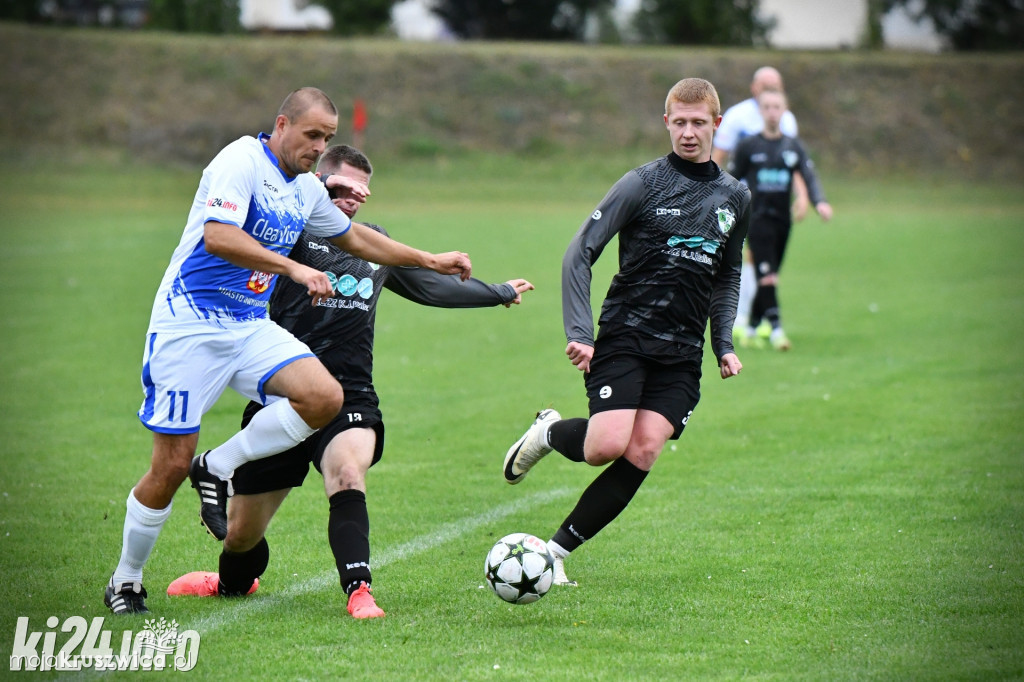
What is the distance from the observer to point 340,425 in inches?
217

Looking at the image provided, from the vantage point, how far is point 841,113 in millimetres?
46875

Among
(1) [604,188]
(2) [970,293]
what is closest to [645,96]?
(1) [604,188]

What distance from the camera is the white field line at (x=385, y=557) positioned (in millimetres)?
5215

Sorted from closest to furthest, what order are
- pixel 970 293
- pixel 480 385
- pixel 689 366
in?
pixel 689 366 → pixel 480 385 → pixel 970 293

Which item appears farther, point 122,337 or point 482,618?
point 122,337

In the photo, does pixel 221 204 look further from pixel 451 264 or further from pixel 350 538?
pixel 350 538

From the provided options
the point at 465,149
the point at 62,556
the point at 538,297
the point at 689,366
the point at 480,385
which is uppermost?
the point at 689,366

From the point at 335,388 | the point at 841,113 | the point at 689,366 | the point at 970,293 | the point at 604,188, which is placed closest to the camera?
the point at 335,388

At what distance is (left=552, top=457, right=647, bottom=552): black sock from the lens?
18.4ft

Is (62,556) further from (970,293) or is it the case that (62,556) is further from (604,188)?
(604,188)

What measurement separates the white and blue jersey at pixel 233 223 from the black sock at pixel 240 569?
1092 millimetres

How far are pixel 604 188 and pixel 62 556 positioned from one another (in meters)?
32.2

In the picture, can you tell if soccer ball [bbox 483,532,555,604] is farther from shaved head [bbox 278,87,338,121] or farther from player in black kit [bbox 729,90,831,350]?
player in black kit [bbox 729,90,831,350]

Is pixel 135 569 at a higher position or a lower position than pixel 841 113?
higher
